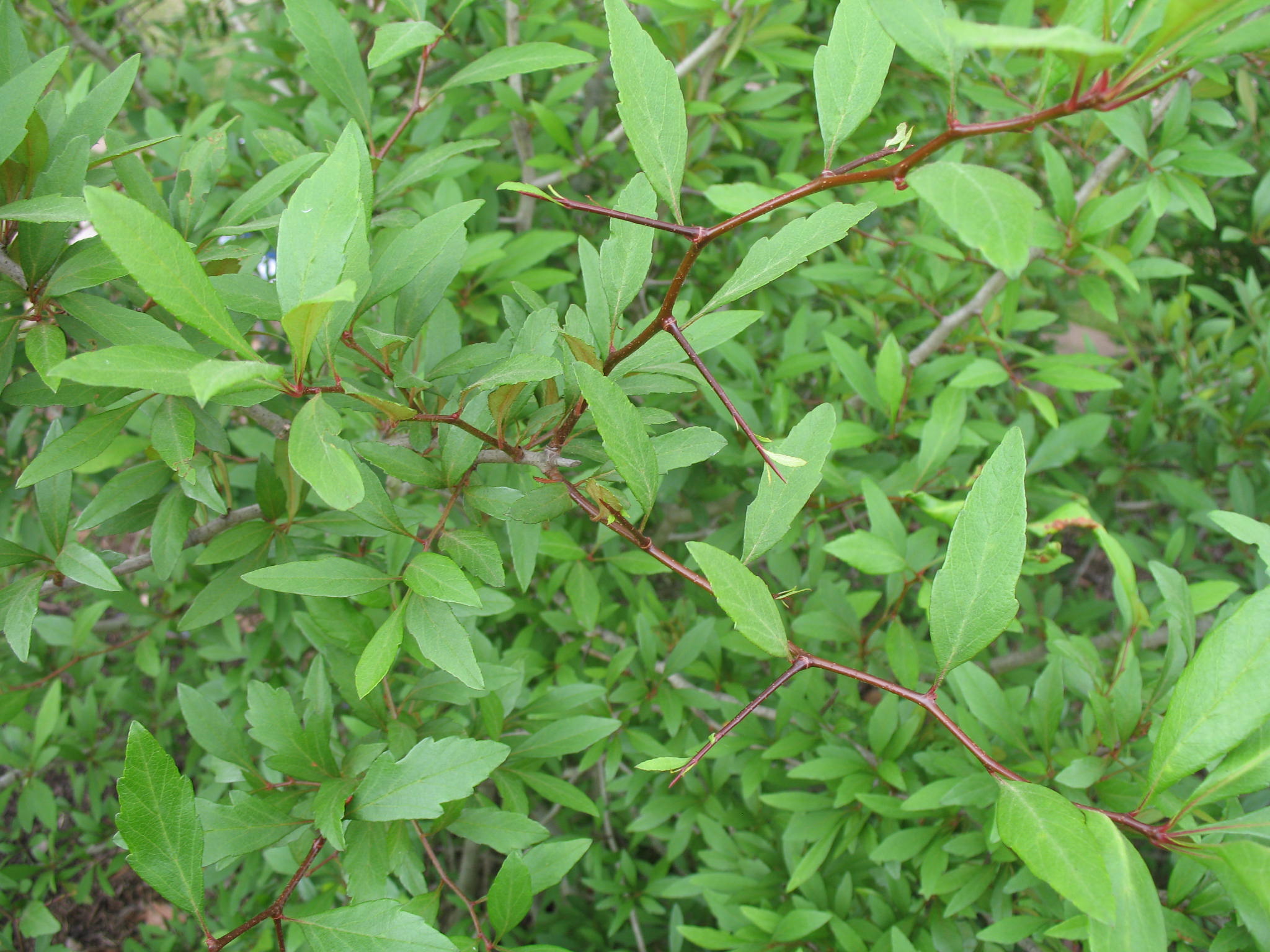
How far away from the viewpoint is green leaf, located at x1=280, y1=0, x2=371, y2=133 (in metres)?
1.12

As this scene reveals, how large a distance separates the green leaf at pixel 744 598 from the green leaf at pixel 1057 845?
0.23 metres

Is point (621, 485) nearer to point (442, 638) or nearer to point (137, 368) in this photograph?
point (442, 638)

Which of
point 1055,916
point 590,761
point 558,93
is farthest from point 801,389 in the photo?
point 1055,916

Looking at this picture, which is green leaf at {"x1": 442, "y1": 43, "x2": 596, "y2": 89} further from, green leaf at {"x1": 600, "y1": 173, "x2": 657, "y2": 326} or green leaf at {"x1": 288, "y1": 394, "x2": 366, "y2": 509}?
green leaf at {"x1": 288, "y1": 394, "x2": 366, "y2": 509}

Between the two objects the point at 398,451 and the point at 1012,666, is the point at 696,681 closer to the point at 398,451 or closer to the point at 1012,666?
the point at 1012,666

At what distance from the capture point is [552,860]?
3.63ft

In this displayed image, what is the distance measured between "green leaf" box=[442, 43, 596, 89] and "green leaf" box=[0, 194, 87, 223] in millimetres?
546

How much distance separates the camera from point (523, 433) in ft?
3.02

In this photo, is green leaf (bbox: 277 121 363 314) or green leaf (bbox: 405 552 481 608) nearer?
green leaf (bbox: 277 121 363 314)

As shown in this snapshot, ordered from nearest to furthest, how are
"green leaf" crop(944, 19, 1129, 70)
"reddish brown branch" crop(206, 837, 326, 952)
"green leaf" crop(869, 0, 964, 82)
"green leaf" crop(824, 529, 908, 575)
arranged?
"green leaf" crop(944, 19, 1129, 70)
"green leaf" crop(869, 0, 964, 82)
"reddish brown branch" crop(206, 837, 326, 952)
"green leaf" crop(824, 529, 908, 575)

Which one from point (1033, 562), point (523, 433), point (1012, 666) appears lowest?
point (1012, 666)

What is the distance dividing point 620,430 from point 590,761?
3.34ft

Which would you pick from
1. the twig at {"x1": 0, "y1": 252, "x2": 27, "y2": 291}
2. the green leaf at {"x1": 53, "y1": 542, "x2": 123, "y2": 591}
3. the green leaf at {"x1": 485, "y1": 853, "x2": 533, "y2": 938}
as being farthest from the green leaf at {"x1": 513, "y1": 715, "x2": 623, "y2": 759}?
the twig at {"x1": 0, "y1": 252, "x2": 27, "y2": 291}

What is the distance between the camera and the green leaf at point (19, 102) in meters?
0.77
